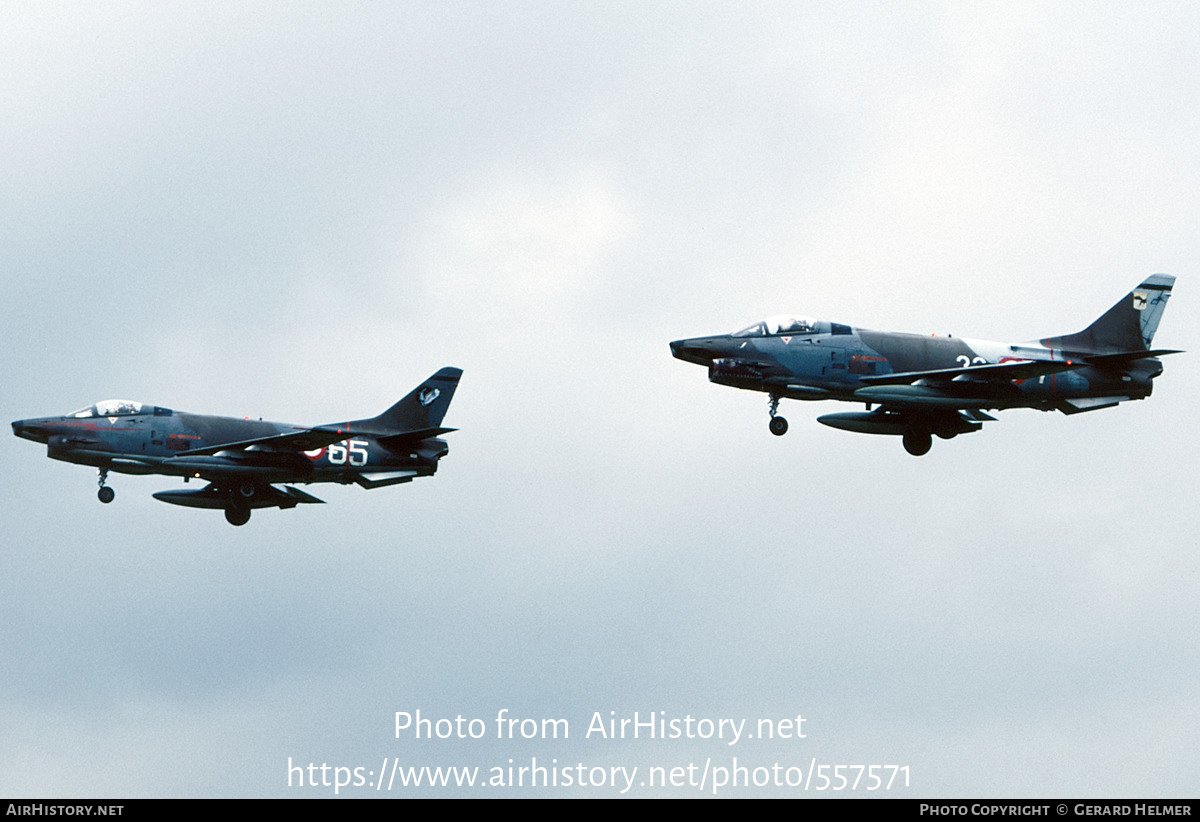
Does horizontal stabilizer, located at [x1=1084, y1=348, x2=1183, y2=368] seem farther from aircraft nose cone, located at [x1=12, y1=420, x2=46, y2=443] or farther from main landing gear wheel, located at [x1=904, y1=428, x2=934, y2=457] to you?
aircraft nose cone, located at [x1=12, y1=420, x2=46, y2=443]

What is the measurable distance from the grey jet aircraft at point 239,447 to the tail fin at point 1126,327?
885 inches

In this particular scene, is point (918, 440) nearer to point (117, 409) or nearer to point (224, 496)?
point (224, 496)

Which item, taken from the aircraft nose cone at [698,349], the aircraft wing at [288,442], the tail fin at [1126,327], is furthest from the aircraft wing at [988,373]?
the aircraft wing at [288,442]

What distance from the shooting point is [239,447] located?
66.6 metres

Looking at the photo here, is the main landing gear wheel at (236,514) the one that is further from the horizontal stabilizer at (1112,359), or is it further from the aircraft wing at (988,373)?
the horizontal stabilizer at (1112,359)

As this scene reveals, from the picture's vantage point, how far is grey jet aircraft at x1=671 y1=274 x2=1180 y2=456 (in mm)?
61812

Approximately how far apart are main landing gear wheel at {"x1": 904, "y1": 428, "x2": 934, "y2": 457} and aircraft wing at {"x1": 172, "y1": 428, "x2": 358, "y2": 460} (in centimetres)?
1951

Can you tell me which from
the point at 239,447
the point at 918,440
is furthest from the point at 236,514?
the point at 918,440

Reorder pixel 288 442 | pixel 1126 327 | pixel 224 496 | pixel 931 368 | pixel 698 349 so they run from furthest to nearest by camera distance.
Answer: pixel 224 496 < pixel 288 442 < pixel 1126 327 < pixel 931 368 < pixel 698 349

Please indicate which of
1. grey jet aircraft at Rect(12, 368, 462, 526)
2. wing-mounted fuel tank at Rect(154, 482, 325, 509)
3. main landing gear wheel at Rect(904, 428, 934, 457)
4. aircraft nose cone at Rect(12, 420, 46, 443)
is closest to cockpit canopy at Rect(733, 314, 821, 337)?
main landing gear wheel at Rect(904, 428, 934, 457)

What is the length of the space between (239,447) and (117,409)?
4.55 metres

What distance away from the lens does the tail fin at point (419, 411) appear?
226ft
